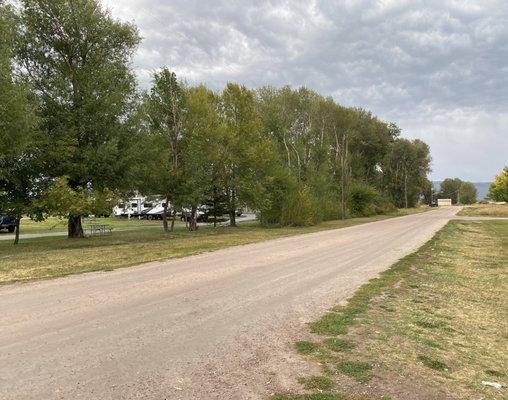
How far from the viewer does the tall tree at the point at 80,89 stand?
22922 millimetres

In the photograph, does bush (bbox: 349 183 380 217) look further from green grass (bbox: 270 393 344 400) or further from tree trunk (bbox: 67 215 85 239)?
green grass (bbox: 270 393 344 400)

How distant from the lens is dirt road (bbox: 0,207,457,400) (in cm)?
462

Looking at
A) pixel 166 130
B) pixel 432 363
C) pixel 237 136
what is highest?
pixel 237 136

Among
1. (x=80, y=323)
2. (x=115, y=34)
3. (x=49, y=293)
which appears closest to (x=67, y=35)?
(x=115, y=34)

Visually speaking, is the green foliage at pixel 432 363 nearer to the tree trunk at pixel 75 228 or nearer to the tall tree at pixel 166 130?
the tree trunk at pixel 75 228

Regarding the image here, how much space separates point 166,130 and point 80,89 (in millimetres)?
6847

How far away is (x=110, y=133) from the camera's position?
78.9 ft

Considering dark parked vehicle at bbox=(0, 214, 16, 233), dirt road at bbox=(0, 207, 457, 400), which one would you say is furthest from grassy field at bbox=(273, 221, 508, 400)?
dark parked vehicle at bbox=(0, 214, 16, 233)

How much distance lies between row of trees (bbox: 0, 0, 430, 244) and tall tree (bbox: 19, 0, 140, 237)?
0.05 meters

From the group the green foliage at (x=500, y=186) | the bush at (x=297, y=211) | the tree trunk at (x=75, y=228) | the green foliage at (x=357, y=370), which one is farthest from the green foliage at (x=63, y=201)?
the green foliage at (x=500, y=186)

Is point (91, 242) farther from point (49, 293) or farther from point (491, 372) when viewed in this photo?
point (491, 372)

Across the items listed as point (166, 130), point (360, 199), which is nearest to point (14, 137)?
point (166, 130)

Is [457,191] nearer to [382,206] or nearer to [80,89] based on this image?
[382,206]

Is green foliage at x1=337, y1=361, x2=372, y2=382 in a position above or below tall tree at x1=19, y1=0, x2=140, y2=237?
below
